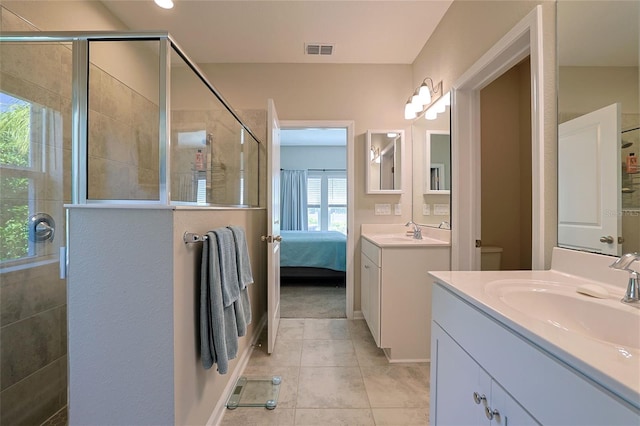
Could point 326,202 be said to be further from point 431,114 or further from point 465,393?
point 465,393

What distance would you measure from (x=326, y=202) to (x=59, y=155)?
16.7 ft

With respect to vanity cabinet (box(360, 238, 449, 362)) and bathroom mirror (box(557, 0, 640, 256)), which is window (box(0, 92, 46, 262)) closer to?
vanity cabinet (box(360, 238, 449, 362))

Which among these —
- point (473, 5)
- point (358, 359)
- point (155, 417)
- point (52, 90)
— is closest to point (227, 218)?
point (155, 417)

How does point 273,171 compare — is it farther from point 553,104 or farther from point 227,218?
point 553,104

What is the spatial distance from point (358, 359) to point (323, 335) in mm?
447

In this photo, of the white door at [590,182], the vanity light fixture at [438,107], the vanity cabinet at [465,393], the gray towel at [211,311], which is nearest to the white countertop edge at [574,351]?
the vanity cabinet at [465,393]

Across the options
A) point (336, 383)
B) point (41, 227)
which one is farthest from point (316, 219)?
point (41, 227)

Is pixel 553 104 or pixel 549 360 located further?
pixel 553 104

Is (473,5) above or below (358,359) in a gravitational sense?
above

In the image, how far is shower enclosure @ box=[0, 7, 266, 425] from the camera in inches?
39.7

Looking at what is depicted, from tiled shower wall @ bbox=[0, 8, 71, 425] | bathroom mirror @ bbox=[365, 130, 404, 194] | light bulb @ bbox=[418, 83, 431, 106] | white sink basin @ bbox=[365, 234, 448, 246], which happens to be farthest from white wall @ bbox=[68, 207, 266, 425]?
light bulb @ bbox=[418, 83, 431, 106]

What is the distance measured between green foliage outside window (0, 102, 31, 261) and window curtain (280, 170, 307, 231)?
4.81 meters

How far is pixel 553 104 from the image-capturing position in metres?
1.10

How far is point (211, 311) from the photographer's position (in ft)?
3.79
